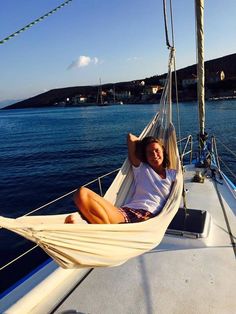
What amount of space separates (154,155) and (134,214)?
2.52 feet

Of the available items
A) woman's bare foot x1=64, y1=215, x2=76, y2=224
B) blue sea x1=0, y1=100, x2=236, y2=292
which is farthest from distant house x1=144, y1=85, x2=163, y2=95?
woman's bare foot x1=64, y1=215, x2=76, y2=224

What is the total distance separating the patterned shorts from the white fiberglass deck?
0.61m

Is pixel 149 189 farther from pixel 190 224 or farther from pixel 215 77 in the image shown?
pixel 215 77

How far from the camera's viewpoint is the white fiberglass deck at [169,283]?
9.68 ft

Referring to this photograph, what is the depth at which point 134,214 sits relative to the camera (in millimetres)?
3324

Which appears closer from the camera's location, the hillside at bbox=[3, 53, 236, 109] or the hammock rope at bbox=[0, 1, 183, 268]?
the hammock rope at bbox=[0, 1, 183, 268]

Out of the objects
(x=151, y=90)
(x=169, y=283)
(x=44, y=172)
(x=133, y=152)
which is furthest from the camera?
(x=151, y=90)

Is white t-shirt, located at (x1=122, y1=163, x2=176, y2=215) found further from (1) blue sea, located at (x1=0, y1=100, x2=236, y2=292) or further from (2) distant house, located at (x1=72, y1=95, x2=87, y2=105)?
(2) distant house, located at (x1=72, y1=95, x2=87, y2=105)

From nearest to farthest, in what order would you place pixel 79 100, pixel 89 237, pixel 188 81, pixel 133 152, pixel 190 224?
pixel 89 237
pixel 133 152
pixel 190 224
pixel 188 81
pixel 79 100

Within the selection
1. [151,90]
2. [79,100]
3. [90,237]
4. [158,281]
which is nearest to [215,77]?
[151,90]

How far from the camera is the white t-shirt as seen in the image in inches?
137

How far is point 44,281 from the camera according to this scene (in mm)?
3336

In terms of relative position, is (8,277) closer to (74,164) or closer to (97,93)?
(74,164)

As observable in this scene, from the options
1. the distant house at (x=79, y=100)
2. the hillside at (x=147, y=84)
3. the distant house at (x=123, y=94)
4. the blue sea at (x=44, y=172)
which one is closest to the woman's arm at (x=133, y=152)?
the blue sea at (x=44, y=172)
